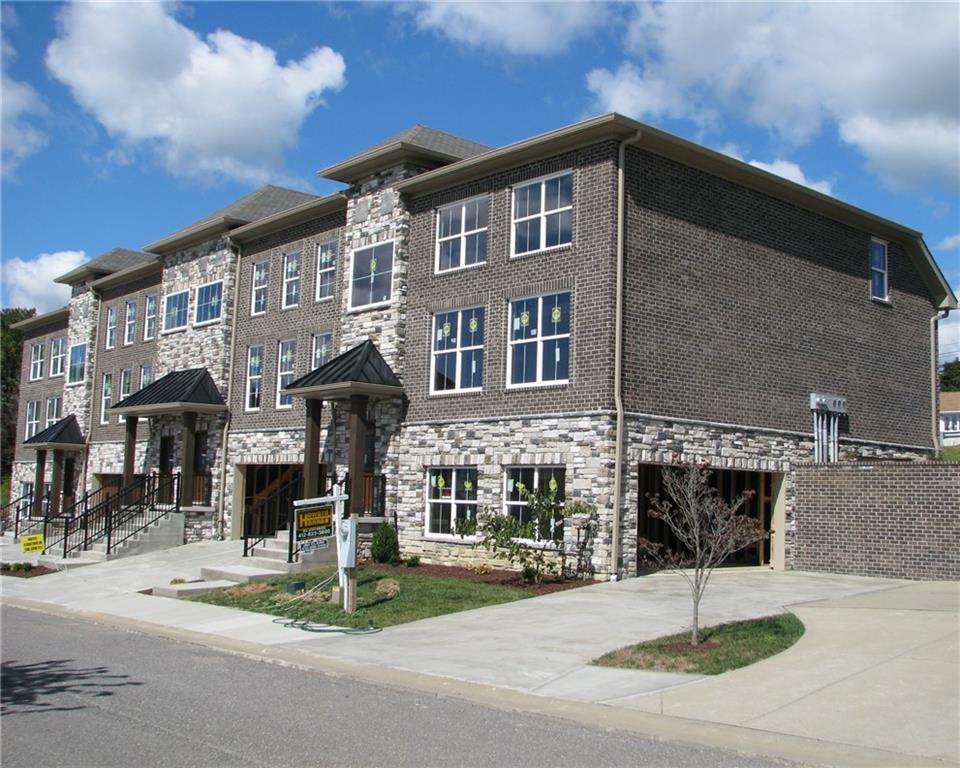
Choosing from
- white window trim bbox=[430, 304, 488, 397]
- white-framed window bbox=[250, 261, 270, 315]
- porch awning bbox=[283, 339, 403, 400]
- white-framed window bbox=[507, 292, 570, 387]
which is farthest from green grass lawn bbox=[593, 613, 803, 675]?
white-framed window bbox=[250, 261, 270, 315]

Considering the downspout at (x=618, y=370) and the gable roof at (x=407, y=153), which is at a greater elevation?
the gable roof at (x=407, y=153)

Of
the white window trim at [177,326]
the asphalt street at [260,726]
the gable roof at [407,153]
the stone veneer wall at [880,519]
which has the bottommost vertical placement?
the asphalt street at [260,726]

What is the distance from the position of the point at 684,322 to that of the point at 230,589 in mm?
10315

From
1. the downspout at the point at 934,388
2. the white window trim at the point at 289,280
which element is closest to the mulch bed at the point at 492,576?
the white window trim at the point at 289,280

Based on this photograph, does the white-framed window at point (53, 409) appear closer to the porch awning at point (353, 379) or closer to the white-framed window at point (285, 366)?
the white-framed window at point (285, 366)

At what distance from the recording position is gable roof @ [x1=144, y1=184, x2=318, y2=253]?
29.9 meters

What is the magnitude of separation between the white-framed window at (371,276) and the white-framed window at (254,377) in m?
5.27

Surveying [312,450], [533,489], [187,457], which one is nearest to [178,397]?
[187,457]

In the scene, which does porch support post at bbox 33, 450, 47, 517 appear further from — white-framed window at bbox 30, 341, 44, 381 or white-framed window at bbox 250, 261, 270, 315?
white-framed window at bbox 250, 261, 270, 315

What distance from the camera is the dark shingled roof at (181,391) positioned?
28.8m

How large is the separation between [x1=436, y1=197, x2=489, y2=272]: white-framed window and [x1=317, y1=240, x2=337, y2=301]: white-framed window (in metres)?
4.67

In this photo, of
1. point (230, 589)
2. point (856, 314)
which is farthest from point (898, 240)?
point (230, 589)

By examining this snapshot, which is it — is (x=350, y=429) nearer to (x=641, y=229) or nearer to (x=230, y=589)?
(x=230, y=589)

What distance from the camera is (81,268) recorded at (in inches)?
1497
